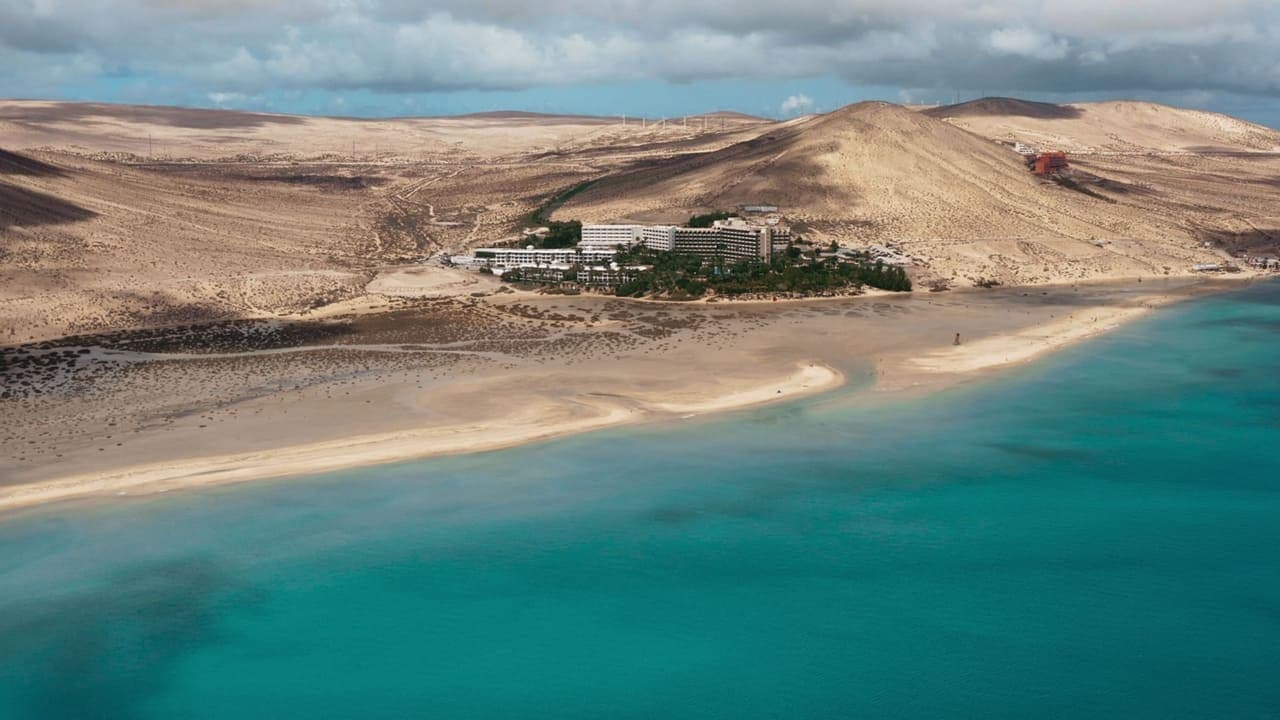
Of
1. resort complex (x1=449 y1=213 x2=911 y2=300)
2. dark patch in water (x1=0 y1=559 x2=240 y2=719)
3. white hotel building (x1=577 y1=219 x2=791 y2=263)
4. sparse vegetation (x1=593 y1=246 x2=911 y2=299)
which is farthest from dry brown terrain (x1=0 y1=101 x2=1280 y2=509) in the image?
white hotel building (x1=577 y1=219 x2=791 y2=263)

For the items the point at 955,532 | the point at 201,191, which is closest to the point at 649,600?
the point at 955,532

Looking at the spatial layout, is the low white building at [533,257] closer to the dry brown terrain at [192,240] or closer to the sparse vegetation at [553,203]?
the dry brown terrain at [192,240]

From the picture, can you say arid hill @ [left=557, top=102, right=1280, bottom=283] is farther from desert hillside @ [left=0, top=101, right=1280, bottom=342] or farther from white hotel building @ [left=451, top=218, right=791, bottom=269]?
white hotel building @ [left=451, top=218, right=791, bottom=269]

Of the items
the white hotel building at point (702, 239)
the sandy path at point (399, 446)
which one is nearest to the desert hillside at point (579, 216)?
the white hotel building at point (702, 239)

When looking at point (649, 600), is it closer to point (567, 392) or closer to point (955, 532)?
point (955, 532)

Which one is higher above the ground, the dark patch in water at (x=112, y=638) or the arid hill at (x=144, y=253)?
the arid hill at (x=144, y=253)
